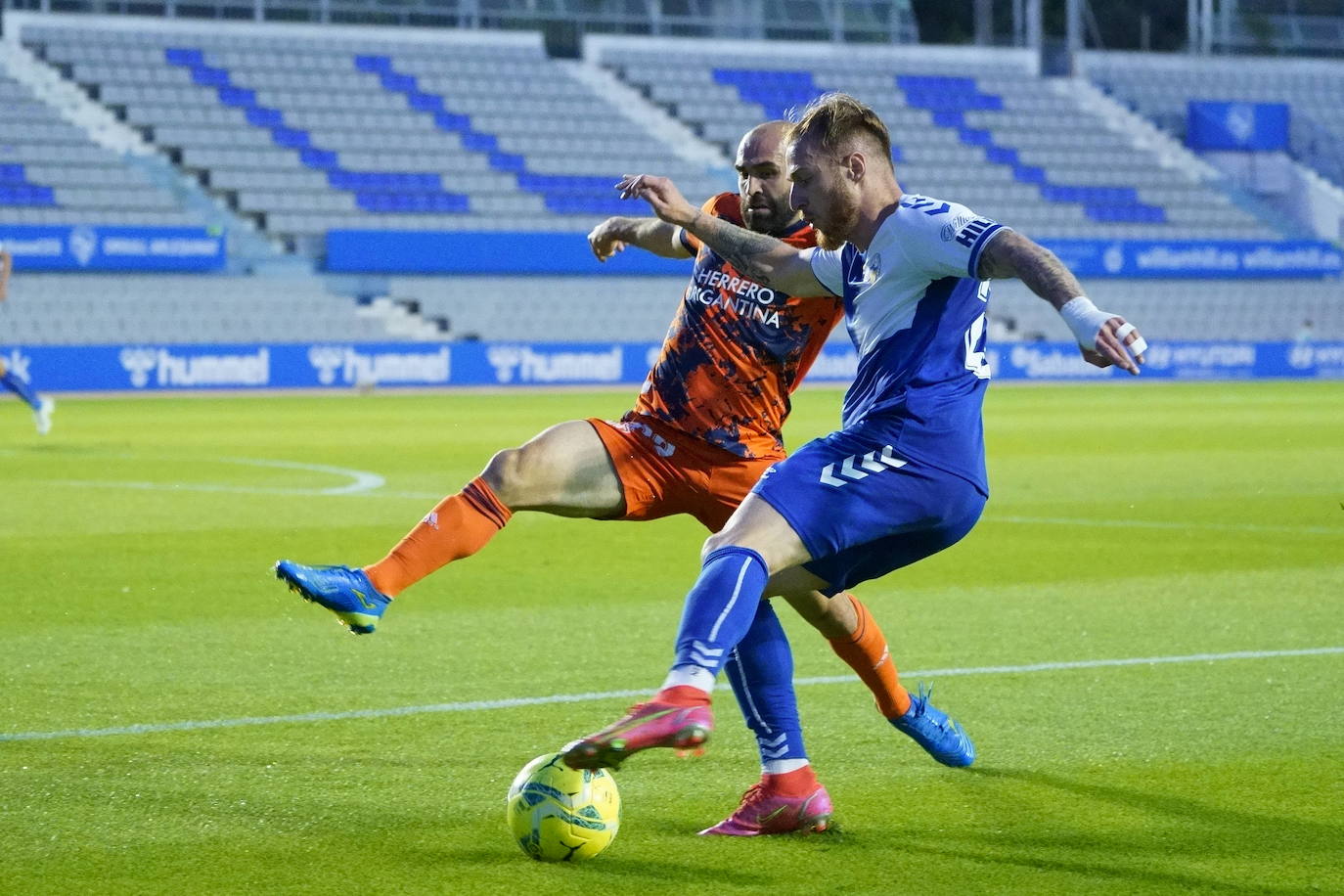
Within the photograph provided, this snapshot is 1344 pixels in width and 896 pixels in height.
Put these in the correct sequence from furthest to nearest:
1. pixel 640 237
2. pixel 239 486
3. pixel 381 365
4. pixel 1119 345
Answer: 1. pixel 381 365
2. pixel 239 486
3. pixel 640 237
4. pixel 1119 345

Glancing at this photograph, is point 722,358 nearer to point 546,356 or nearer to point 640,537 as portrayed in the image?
point 640,537

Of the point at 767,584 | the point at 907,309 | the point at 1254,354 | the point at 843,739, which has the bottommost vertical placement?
the point at 1254,354

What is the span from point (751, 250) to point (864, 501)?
3.00 ft

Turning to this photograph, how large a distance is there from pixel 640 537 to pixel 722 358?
20.6 ft

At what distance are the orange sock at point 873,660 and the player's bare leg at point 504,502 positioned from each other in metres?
0.75

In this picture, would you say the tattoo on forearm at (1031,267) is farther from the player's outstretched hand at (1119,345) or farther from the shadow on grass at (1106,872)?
the shadow on grass at (1106,872)

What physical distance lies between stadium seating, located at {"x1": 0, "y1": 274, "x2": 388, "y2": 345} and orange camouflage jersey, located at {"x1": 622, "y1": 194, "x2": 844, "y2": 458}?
25787 millimetres

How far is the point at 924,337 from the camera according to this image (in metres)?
4.32

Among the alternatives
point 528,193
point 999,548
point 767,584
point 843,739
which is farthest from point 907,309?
point 528,193

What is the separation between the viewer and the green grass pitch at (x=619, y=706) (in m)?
4.16

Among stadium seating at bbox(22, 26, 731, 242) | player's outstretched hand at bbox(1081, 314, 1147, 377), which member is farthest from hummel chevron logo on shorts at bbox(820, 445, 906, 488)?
stadium seating at bbox(22, 26, 731, 242)

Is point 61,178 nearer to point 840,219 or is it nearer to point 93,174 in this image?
point 93,174

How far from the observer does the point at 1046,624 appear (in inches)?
308


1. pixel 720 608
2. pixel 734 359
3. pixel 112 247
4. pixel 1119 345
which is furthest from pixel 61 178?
pixel 1119 345
